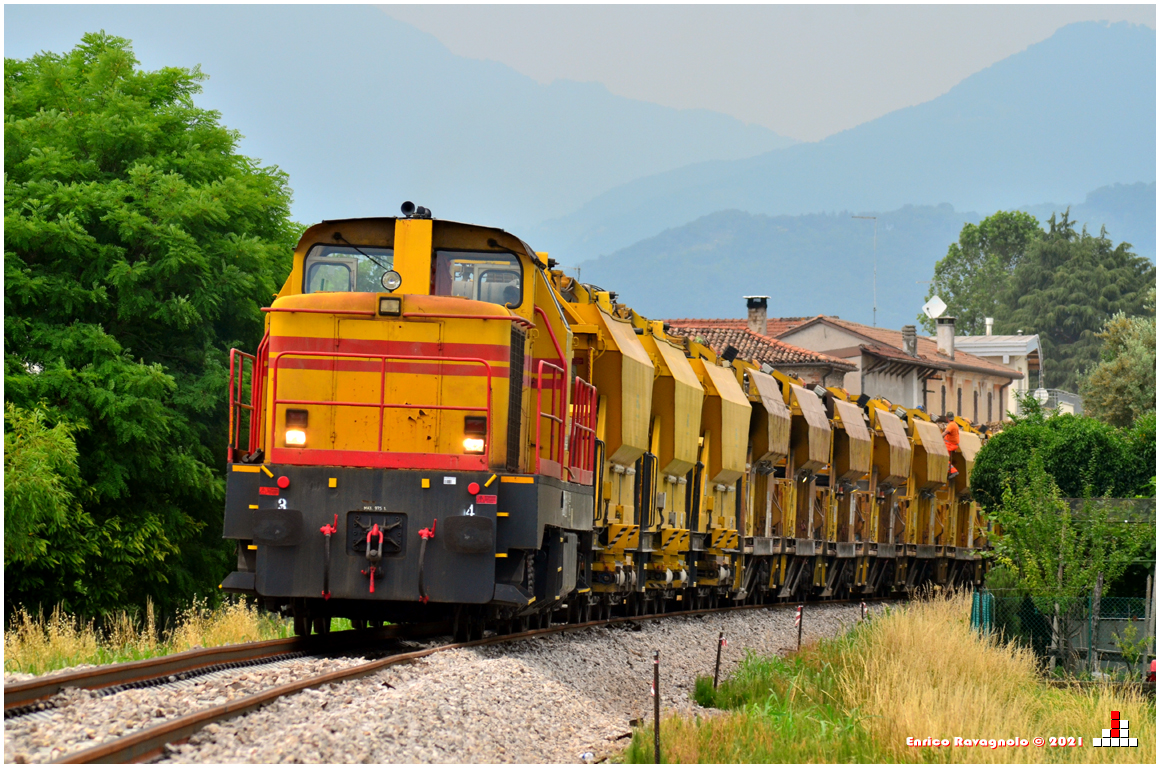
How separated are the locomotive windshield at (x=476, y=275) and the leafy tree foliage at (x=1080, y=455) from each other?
11.0 metres

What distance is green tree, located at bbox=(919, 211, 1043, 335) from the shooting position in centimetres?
11081

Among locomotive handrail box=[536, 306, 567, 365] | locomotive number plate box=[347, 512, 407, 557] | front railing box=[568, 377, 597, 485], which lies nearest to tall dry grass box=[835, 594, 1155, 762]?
front railing box=[568, 377, 597, 485]

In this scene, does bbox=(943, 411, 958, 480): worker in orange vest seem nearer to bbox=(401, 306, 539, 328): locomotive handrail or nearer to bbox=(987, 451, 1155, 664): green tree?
bbox=(987, 451, 1155, 664): green tree

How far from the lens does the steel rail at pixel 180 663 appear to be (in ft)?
27.9

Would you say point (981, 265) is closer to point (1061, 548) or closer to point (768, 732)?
point (1061, 548)

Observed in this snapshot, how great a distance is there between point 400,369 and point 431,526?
1.57m

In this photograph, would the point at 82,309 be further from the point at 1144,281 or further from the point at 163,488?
the point at 1144,281

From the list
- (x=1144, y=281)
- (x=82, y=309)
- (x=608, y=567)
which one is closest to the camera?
(x=608, y=567)

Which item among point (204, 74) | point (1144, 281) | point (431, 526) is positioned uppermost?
point (1144, 281)

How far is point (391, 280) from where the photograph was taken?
1261 cm

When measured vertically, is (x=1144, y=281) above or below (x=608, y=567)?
above

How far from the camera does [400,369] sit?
12477mm

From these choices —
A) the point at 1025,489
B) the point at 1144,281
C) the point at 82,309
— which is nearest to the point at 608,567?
the point at 1025,489

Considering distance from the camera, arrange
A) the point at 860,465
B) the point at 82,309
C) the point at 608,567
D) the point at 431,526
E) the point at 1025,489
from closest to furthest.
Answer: the point at 431,526 < the point at 608,567 < the point at 1025,489 < the point at 82,309 < the point at 860,465
